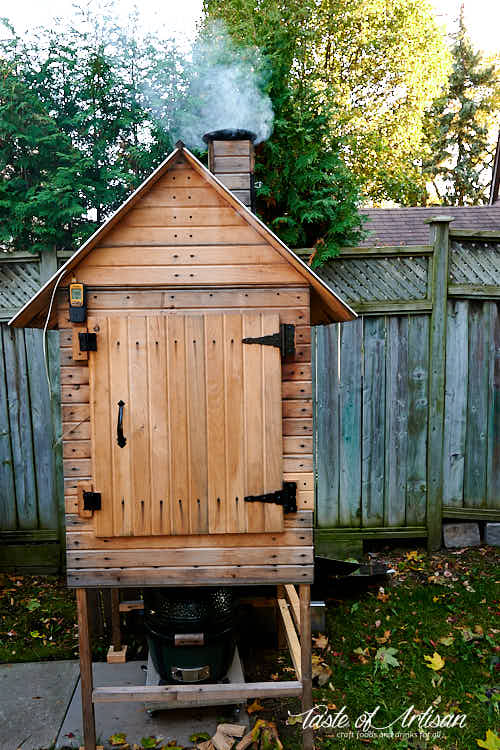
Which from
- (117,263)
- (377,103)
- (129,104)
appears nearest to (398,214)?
(377,103)

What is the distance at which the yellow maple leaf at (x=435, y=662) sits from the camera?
3.49 meters

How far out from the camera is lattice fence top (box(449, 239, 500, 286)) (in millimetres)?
4668

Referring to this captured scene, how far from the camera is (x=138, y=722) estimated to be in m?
3.15

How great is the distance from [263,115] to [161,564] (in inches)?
133

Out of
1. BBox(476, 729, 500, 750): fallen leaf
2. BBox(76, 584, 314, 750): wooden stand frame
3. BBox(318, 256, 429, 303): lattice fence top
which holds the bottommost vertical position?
BBox(476, 729, 500, 750): fallen leaf

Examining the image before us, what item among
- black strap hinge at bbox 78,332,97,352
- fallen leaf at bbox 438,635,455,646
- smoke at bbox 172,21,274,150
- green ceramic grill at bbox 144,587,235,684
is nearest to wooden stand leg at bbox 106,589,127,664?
green ceramic grill at bbox 144,587,235,684

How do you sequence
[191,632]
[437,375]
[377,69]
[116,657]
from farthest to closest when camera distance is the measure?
[377,69]
[437,375]
[116,657]
[191,632]

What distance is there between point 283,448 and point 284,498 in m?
0.23

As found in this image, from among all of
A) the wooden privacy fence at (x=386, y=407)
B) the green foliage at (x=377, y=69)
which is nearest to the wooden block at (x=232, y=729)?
the wooden privacy fence at (x=386, y=407)

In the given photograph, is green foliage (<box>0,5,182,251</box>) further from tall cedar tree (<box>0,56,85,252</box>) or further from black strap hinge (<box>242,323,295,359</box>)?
black strap hinge (<box>242,323,295,359</box>)

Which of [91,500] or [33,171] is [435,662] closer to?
[91,500]

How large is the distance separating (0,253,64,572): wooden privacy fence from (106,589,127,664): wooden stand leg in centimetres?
132

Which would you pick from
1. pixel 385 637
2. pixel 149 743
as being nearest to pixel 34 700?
pixel 149 743

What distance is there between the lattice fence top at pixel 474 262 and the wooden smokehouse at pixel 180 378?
2.30 meters
